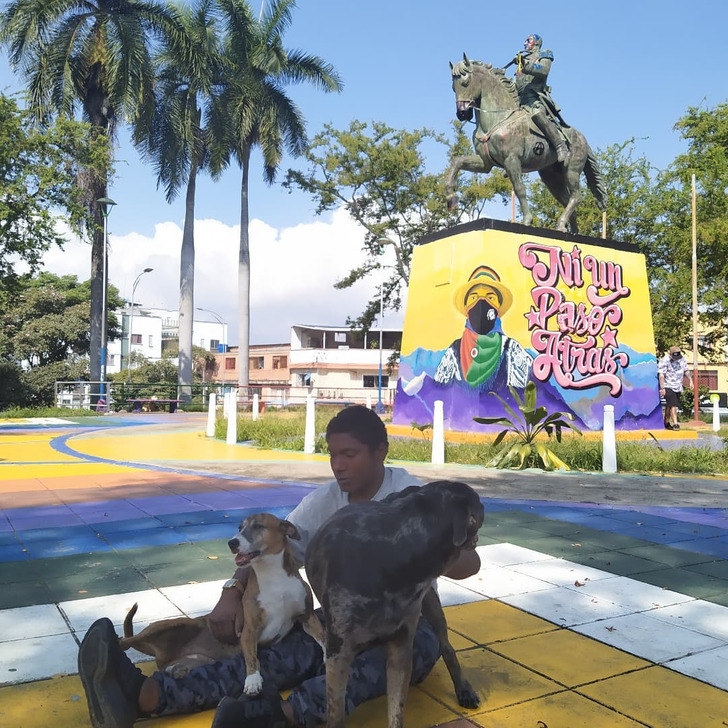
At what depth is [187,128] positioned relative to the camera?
29.0 m

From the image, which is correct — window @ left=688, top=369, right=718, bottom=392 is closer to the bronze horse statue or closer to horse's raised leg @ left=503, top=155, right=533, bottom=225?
the bronze horse statue

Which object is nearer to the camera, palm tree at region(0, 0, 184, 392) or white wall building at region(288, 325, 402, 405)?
palm tree at region(0, 0, 184, 392)

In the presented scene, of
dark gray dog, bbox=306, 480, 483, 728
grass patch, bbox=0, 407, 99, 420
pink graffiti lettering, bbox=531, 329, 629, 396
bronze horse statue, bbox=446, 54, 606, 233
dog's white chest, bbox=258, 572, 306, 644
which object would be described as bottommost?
grass patch, bbox=0, 407, 99, 420

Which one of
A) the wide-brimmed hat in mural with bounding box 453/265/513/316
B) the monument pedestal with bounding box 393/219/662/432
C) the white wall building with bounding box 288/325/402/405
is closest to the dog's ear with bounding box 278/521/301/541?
the monument pedestal with bounding box 393/219/662/432

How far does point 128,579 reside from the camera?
4.63 metres

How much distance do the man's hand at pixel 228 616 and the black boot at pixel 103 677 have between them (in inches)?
17.2

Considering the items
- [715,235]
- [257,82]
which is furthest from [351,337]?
[715,235]

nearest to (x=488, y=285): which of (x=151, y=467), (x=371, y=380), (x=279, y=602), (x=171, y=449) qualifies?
(x=171, y=449)

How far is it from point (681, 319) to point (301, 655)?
2805 cm

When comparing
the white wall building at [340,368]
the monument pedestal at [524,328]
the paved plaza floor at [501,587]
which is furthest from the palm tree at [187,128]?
the white wall building at [340,368]

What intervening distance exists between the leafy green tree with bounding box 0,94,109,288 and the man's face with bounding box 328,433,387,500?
2134cm

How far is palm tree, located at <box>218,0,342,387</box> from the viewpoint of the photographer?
95.9 feet

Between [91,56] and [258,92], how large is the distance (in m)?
6.50

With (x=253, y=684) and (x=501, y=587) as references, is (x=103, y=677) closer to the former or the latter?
(x=253, y=684)
